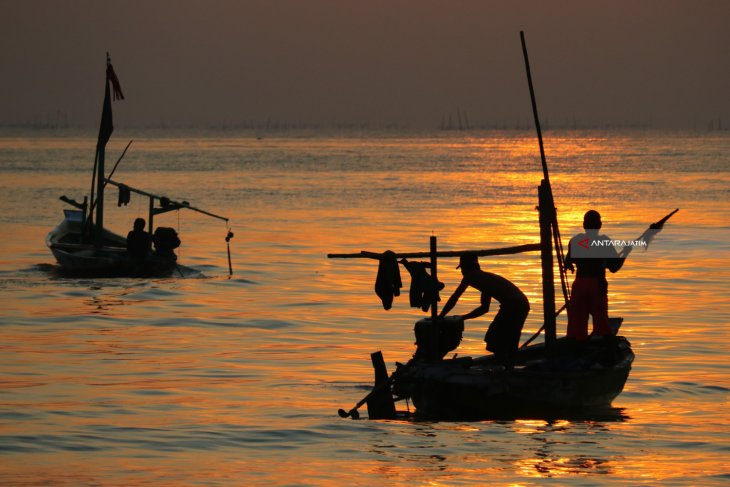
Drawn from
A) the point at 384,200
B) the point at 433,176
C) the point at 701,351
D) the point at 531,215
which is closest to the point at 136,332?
the point at 701,351

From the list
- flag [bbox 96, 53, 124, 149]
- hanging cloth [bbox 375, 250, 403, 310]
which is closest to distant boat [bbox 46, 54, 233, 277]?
flag [bbox 96, 53, 124, 149]

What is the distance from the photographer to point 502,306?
15578mm

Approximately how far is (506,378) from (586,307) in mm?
1470

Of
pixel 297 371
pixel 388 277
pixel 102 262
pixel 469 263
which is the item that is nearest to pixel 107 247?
pixel 102 262

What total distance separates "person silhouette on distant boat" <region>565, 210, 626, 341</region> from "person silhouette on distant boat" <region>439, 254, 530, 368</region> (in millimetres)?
679

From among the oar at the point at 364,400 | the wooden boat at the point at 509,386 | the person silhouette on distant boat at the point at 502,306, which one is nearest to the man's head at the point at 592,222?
the person silhouette on distant boat at the point at 502,306

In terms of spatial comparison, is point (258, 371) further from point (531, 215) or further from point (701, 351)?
point (531, 215)

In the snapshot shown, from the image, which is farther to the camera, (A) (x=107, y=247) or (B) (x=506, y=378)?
(A) (x=107, y=247)

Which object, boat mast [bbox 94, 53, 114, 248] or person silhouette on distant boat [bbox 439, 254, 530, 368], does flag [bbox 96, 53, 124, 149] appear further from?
person silhouette on distant boat [bbox 439, 254, 530, 368]

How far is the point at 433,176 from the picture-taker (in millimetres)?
99125

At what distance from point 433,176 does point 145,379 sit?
81.4 m

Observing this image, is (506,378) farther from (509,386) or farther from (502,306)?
(502,306)

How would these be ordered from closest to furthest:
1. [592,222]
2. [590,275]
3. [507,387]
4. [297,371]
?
[507,387] → [592,222] → [590,275] → [297,371]

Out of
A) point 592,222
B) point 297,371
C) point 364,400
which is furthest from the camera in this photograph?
point 297,371
